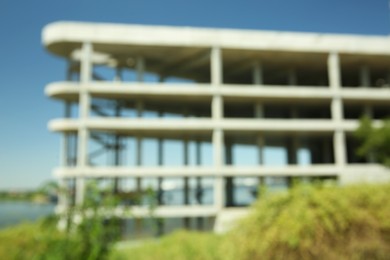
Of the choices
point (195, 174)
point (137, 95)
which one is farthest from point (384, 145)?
point (137, 95)

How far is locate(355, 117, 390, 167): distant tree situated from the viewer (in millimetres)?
→ 26422

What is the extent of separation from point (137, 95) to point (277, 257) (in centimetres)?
2097

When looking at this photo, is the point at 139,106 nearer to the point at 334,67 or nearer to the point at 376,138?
the point at 334,67

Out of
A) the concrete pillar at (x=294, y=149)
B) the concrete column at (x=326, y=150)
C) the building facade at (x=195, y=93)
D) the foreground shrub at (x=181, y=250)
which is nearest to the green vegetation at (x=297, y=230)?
the foreground shrub at (x=181, y=250)

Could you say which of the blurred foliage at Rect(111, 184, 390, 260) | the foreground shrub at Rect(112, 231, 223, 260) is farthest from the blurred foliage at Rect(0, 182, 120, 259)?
the foreground shrub at Rect(112, 231, 223, 260)

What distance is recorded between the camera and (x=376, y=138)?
26484 millimetres

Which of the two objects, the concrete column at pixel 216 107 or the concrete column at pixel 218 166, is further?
the concrete column at pixel 216 107

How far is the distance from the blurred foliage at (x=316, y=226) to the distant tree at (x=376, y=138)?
20345 millimetres

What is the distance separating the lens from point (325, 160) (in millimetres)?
38938

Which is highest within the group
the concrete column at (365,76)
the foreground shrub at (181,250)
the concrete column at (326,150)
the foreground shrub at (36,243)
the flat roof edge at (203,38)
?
the flat roof edge at (203,38)

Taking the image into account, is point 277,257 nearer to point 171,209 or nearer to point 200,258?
point 200,258

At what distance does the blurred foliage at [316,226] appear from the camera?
7.20 meters

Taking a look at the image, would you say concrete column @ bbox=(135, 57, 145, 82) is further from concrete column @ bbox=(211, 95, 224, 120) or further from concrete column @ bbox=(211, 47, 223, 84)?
concrete column @ bbox=(211, 95, 224, 120)

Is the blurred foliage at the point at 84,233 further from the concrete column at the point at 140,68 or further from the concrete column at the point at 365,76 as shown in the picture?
the concrete column at the point at 365,76
